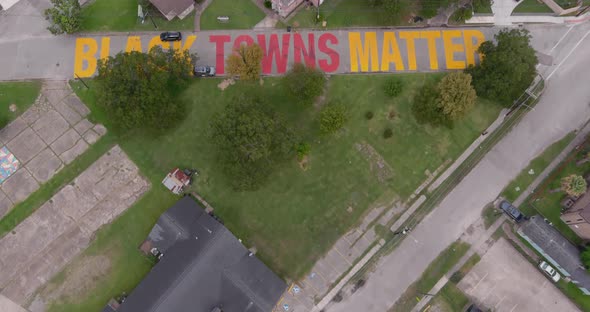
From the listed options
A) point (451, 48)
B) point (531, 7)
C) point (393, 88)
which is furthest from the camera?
point (531, 7)

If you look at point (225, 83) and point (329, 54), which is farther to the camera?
point (329, 54)

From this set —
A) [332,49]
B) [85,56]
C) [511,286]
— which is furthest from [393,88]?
[85,56]

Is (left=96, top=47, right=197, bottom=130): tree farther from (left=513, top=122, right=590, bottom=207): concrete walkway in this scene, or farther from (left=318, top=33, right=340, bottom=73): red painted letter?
(left=513, top=122, right=590, bottom=207): concrete walkway

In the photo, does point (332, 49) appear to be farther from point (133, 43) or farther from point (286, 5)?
point (133, 43)

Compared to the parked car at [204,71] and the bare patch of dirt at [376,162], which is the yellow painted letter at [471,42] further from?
the parked car at [204,71]

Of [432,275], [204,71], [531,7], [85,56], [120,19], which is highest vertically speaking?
[531,7]

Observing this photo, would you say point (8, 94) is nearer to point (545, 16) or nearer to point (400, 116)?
point (400, 116)

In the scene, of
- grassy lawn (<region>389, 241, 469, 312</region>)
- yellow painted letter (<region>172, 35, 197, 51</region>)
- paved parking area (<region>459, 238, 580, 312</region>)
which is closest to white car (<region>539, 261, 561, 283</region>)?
paved parking area (<region>459, 238, 580, 312</region>)

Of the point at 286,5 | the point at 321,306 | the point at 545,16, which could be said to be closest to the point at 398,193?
the point at 321,306
